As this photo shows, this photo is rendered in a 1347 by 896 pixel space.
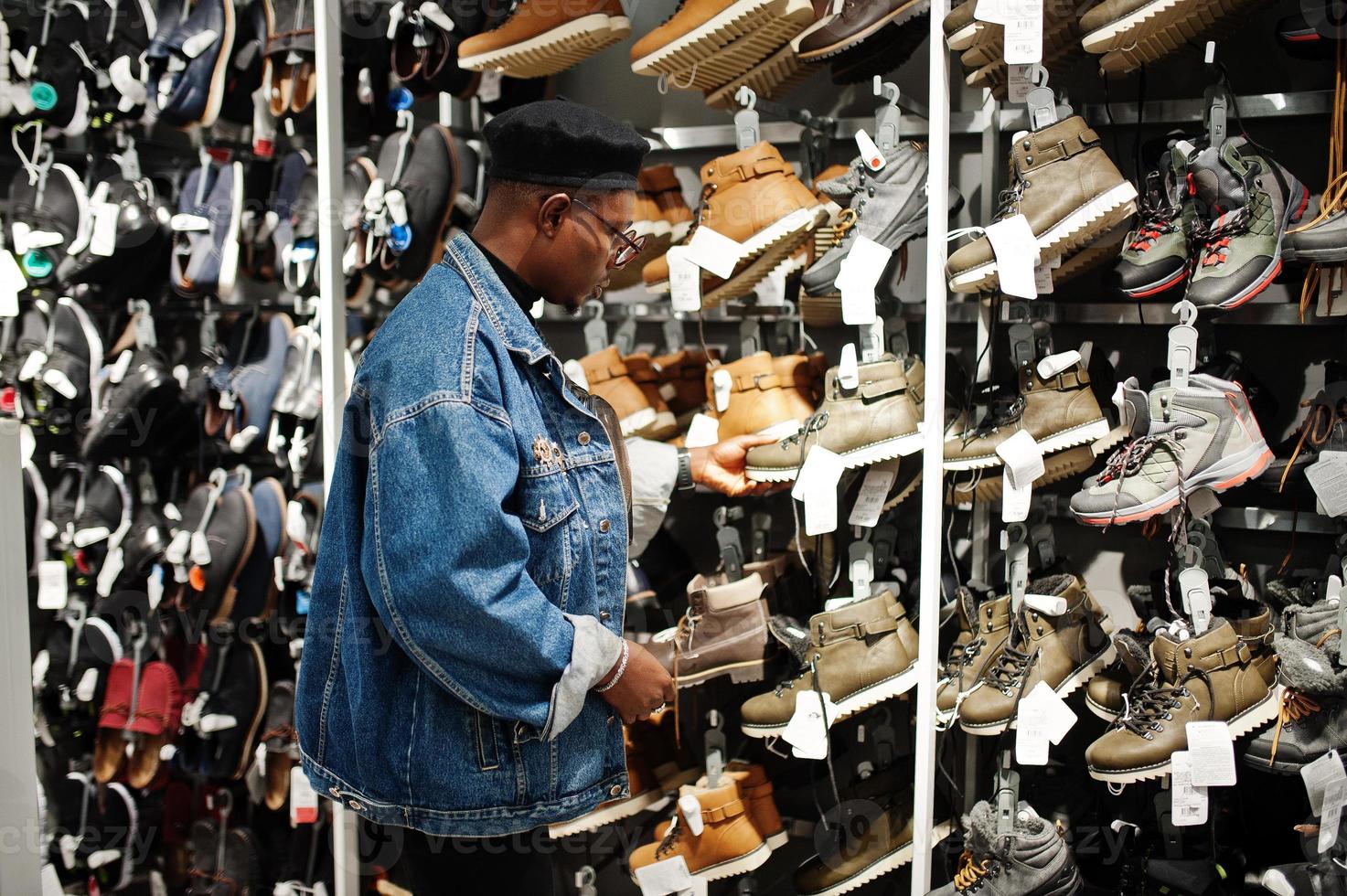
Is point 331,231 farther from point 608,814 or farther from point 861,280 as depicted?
point 608,814

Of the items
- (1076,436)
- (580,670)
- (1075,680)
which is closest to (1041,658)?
(1075,680)

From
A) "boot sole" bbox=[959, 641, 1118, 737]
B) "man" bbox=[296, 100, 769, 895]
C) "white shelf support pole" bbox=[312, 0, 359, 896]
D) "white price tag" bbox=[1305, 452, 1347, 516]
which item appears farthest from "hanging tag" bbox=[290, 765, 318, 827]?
"white price tag" bbox=[1305, 452, 1347, 516]

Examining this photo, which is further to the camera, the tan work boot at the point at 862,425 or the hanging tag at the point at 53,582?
the hanging tag at the point at 53,582

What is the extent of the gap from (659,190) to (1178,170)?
1.04m

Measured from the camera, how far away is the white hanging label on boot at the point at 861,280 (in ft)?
6.73

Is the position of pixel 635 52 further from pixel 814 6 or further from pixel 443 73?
pixel 443 73

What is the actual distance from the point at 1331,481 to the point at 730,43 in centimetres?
133

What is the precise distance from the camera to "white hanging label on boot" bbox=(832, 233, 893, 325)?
2.05 meters

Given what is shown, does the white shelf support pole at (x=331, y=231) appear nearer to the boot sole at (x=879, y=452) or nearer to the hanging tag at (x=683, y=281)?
the hanging tag at (x=683, y=281)

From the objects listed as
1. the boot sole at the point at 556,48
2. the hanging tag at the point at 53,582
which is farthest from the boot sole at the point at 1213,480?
the hanging tag at the point at 53,582

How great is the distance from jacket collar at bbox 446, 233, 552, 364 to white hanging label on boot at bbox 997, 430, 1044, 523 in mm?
978

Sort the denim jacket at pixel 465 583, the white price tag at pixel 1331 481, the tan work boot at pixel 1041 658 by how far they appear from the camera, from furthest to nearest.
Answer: the tan work boot at pixel 1041 658 → the white price tag at pixel 1331 481 → the denim jacket at pixel 465 583

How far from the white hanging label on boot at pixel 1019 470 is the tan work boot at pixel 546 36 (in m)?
1.14

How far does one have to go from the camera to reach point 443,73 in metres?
2.60
